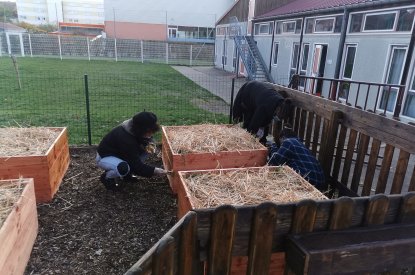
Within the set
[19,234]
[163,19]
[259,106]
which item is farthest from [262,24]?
[163,19]

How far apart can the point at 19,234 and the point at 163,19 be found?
149 feet

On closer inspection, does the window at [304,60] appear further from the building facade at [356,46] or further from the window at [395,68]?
the window at [395,68]

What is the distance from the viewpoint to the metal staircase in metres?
19.0

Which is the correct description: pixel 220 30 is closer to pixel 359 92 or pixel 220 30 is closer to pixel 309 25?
pixel 309 25

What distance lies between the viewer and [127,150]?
4441 mm

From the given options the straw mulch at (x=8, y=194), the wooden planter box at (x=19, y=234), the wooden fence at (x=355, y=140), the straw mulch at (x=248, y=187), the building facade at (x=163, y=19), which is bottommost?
the wooden planter box at (x=19, y=234)

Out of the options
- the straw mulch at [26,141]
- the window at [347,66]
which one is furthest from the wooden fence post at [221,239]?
the window at [347,66]

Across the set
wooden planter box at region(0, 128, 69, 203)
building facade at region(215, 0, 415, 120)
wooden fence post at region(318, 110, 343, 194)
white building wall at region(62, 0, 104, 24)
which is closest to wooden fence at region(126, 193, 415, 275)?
wooden fence post at region(318, 110, 343, 194)

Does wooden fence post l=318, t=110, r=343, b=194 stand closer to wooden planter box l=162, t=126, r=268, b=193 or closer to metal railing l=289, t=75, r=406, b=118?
wooden planter box l=162, t=126, r=268, b=193

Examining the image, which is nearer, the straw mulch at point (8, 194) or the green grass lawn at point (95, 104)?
the straw mulch at point (8, 194)

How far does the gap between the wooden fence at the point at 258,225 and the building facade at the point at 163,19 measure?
42.1 m

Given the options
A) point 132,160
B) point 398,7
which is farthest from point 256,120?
point 398,7

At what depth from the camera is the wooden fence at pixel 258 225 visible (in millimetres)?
1603

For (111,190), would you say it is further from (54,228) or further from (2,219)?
(2,219)
